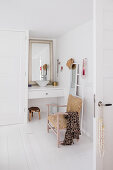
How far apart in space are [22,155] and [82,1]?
2.49 meters

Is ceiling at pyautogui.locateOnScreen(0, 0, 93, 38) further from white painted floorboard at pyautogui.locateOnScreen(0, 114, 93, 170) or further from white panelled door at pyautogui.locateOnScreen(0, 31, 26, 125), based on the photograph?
white painted floorboard at pyautogui.locateOnScreen(0, 114, 93, 170)

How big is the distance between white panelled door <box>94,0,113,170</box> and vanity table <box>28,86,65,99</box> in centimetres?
261

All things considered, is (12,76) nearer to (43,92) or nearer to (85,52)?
(43,92)

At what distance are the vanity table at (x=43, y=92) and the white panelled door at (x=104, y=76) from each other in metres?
2.61

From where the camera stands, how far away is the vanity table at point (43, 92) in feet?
13.9

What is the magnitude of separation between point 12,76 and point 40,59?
1.28 metres

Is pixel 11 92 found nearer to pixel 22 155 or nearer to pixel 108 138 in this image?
pixel 22 155

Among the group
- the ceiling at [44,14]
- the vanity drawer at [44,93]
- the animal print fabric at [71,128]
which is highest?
the ceiling at [44,14]

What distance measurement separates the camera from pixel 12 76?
4.00 meters

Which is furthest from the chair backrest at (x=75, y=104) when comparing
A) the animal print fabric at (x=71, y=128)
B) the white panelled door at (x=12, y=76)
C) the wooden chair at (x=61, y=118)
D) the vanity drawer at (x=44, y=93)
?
the white panelled door at (x=12, y=76)

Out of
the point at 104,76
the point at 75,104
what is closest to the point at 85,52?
the point at 75,104

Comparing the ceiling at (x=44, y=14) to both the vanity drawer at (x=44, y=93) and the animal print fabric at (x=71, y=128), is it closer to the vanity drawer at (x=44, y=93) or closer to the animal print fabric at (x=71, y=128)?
the vanity drawer at (x=44, y=93)

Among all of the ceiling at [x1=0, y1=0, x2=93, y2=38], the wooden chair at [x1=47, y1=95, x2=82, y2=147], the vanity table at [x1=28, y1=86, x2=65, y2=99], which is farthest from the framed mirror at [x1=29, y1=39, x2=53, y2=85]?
the wooden chair at [x1=47, y1=95, x2=82, y2=147]

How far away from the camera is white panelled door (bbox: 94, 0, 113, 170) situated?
179cm
